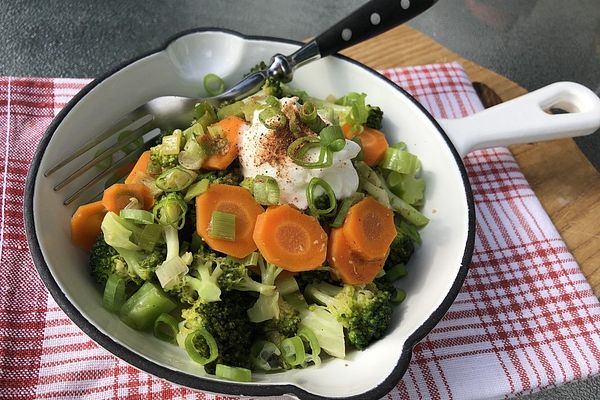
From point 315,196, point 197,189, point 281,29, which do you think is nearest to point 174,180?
point 197,189

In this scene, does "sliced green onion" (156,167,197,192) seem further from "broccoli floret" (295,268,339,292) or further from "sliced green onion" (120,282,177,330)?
"broccoli floret" (295,268,339,292)

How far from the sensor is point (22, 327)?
1688 mm

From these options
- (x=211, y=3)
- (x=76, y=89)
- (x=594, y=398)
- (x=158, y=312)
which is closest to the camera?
(x=158, y=312)

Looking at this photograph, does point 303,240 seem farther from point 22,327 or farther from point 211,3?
point 211,3

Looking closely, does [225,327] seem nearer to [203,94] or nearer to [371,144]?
[371,144]

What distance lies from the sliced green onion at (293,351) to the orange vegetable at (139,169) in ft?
2.09

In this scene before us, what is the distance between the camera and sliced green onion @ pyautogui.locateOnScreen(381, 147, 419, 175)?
6.24ft

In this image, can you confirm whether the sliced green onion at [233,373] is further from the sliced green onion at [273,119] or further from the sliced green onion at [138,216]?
the sliced green onion at [273,119]

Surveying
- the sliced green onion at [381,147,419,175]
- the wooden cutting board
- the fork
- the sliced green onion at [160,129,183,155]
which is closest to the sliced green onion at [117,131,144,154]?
the fork

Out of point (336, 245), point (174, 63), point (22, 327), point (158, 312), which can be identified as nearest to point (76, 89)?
point (174, 63)

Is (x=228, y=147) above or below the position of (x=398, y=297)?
above

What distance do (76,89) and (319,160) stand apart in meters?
1.25

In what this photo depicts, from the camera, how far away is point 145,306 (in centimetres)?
152

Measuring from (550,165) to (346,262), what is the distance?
4.25 feet
